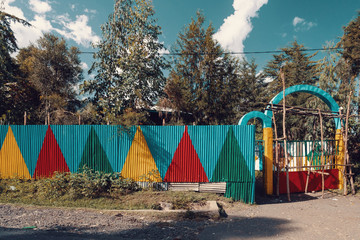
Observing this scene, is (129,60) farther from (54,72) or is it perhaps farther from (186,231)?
(54,72)

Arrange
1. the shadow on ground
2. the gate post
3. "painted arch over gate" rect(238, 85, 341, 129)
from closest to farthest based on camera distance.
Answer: the shadow on ground < the gate post < "painted arch over gate" rect(238, 85, 341, 129)

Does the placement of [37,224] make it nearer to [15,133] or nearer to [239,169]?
[15,133]

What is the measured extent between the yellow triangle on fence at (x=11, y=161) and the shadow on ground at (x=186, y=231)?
12.6ft

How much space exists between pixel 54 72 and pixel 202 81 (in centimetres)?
1364

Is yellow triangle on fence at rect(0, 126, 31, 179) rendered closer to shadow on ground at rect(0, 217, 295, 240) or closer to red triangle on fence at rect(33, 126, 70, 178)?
red triangle on fence at rect(33, 126, 70, 178)

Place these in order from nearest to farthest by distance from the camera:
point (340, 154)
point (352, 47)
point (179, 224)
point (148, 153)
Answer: point (179, 224) → point (148, 153) → point (340, 154) → point (352, 47)

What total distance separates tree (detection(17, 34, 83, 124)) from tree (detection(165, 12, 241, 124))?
31.4ft

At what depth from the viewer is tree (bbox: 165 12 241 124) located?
16.5m

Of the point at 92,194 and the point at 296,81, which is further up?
the point at 296,81

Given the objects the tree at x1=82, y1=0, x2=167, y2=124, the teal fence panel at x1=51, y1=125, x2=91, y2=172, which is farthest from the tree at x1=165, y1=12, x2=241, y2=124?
the teal fence panel at x1=51, y1=125, x2=91, y2=172

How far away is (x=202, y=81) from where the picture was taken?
16797 mm

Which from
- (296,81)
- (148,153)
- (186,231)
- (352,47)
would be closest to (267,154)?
(148,153)

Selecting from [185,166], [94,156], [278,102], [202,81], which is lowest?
[185,166]

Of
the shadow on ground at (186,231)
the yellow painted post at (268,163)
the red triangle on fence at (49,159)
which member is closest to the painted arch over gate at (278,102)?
the yellow painted post at (268,163)
